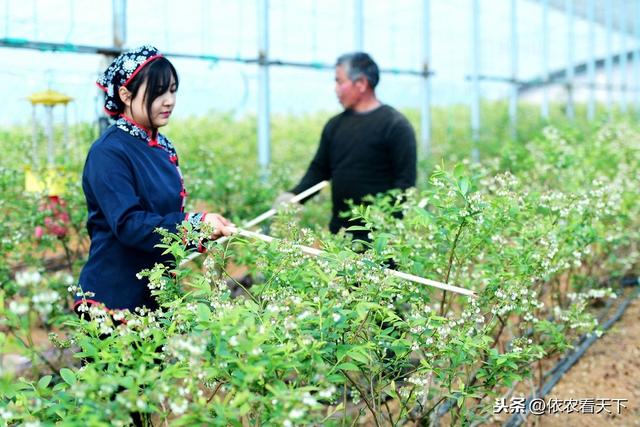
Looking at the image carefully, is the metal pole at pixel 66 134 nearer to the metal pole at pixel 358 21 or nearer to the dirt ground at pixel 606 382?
the metal pole at pixel 358 21

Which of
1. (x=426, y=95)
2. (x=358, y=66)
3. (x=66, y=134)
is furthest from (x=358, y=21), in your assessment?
(x=358, y=66)

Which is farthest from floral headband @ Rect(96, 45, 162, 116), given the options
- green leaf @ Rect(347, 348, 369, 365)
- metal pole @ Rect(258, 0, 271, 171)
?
metal pole @ Rect(258, 0, 271, 171)

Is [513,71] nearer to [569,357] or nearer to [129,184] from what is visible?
[569,357]

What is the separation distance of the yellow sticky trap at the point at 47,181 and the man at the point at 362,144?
48.7 inches

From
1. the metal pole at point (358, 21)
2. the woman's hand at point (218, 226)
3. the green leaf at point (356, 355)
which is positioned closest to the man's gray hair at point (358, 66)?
the woman's hand at point (218, 226)

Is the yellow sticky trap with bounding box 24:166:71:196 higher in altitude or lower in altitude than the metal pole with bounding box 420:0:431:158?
lower

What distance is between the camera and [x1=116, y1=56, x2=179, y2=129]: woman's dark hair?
97.9 inches

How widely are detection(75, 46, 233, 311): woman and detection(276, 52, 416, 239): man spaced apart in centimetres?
146

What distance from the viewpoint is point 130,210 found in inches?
94.4

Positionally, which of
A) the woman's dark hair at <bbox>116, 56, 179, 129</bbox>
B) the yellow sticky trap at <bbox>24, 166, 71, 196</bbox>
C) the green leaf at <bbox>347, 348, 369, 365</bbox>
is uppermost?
the woman's dark hair at <bbox>116, 56, 179, 129</bbox>

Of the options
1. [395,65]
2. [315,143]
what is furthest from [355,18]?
[395,65]

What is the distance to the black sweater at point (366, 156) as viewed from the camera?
398cm

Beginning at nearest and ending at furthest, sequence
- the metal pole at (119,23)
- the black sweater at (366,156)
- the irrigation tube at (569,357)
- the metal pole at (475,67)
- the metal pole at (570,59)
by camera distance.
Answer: the irrigation tube at (569,357) < the black sweater at (366,156) < the metal pole at (119,23) < the metal pole at (475,67) < the metal pole at (570,59)

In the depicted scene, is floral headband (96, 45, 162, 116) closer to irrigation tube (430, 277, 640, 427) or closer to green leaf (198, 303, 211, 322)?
green leaf (198, 303, 211, 322)
